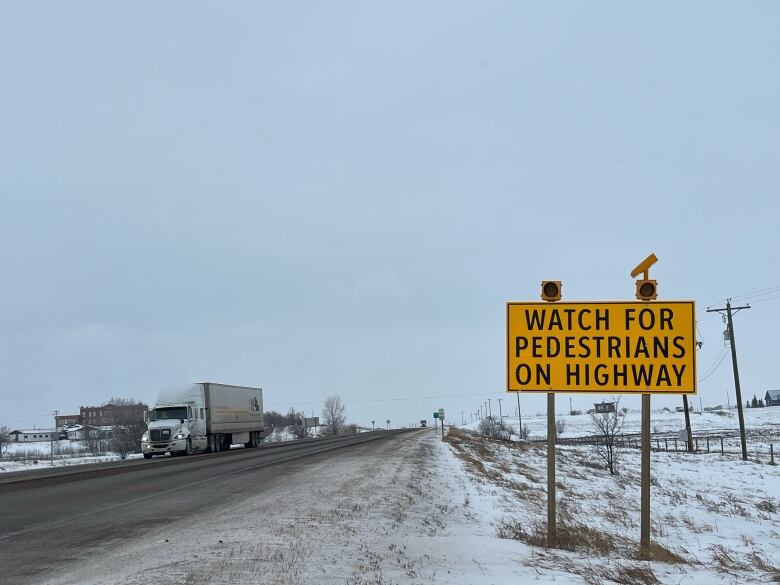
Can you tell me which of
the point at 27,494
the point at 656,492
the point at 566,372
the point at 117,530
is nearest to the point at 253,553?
the point at 117,530

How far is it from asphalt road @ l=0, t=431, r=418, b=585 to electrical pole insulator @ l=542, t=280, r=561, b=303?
262 inches

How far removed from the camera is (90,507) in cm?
1241

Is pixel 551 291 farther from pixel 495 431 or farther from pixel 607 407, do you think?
pixel 607 407

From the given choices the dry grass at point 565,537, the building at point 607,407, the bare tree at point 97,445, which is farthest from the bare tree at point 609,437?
the bare tree at point 97,445

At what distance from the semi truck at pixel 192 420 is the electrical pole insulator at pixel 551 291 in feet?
100

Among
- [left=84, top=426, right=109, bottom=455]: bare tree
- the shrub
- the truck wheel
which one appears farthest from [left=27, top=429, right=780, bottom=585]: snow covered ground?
[left=84, top=426, right=109, bottom=455]: bare tree

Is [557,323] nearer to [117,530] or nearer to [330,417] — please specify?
[117,530]

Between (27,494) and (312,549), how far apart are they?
11220mm

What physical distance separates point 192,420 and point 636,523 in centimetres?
2774

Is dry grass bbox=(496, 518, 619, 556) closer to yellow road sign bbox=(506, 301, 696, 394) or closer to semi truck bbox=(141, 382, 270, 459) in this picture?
yellow road sign bbox=(506, 301, 696, 394)

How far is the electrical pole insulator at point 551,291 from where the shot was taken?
8.61 meters

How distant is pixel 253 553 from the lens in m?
7.27

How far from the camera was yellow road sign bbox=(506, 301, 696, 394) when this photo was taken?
8.12 metres

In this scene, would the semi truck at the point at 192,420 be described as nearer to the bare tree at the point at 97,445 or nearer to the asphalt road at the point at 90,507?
the asphalt road at the point at 90,507
